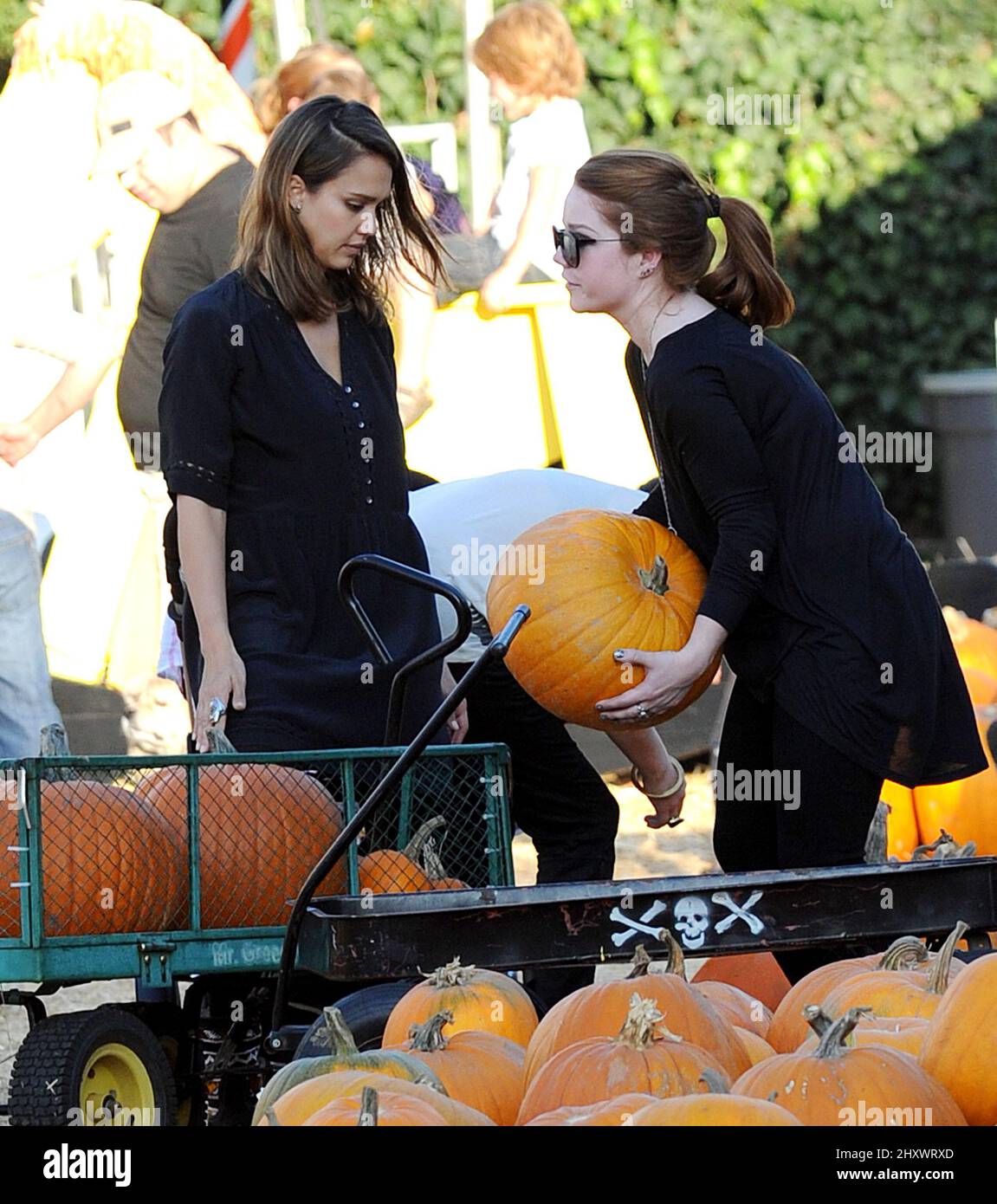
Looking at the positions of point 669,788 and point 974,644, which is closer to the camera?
point 669,788

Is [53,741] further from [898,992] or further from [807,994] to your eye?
[898,992]

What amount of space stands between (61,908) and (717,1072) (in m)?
1.22

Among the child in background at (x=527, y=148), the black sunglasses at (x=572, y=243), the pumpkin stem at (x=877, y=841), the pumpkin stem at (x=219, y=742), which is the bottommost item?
the pumpkin stem at (x=877, y=841)

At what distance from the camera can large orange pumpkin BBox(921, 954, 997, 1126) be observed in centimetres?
189

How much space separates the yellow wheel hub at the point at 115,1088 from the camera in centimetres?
276

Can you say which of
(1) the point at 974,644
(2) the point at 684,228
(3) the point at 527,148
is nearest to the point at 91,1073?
(2) the point at 684,228

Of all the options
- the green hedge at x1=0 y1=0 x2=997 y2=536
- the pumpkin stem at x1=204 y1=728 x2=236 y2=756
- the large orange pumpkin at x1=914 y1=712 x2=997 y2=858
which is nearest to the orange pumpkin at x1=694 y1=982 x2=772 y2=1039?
the pumpkin stem at x1=204 y1=728 x2=236 y2=756

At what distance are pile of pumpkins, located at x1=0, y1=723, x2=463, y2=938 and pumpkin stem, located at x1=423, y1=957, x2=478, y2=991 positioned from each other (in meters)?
0.52

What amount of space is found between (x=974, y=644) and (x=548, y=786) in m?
2.38

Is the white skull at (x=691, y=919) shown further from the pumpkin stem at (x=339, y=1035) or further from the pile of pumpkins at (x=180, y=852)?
the pile of pumpkins at (x=180, y=852)

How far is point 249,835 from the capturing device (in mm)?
2893

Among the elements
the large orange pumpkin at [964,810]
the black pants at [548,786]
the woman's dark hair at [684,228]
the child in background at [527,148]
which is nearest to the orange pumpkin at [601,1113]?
the woman's dark hair at [684,228]

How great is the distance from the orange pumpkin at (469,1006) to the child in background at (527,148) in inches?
185
